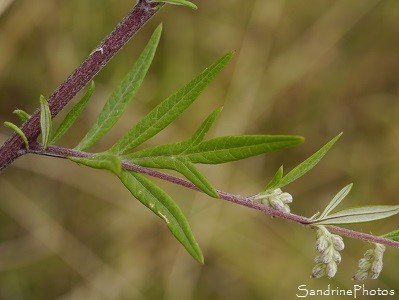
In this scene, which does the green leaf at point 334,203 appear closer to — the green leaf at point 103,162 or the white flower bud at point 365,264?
the white flower bud at point 365,264

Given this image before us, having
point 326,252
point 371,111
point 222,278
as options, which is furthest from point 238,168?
point 326,252

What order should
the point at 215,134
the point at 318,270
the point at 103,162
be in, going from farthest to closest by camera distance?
1. the point at 215,134
2. the point at 318,270
3. the point at 103,162

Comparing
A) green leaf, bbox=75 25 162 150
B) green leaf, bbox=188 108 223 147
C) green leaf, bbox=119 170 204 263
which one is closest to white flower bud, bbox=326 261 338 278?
green leaf, bbox=119 170 204 263

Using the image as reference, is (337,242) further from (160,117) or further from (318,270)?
(160,117)

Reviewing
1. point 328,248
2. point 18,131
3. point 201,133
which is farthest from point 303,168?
point 18,131

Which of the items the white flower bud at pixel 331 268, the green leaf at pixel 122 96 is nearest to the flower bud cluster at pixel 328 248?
the white flower bud at pixel 331 268
